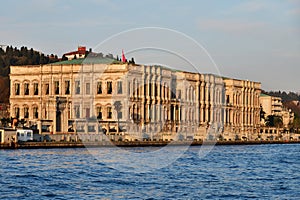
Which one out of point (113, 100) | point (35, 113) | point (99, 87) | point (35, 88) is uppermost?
point (35, 88)

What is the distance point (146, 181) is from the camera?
38844mm

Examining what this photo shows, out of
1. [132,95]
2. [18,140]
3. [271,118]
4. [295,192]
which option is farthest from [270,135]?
[295,192]

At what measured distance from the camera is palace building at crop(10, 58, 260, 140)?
98.1 meters

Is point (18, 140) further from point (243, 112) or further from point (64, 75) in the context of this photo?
point (243, 112)

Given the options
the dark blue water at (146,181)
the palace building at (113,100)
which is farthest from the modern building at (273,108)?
the dark blue water at (146,181)

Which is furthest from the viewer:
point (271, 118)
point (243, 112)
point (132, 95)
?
point (271, 118)

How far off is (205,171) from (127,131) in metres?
53.6

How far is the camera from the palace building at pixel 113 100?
9812 centimetres

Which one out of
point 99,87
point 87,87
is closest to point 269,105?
point 87,87

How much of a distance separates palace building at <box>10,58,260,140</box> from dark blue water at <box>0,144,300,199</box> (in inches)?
1791

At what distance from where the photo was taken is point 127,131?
9912 centimetres

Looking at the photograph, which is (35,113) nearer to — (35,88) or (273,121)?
(35,88)

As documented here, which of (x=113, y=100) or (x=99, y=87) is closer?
(x=113, y=100)

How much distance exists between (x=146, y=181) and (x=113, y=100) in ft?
211
